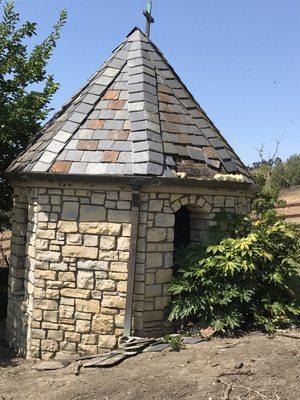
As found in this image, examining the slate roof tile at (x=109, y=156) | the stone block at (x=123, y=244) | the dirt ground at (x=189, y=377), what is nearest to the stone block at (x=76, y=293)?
the stone block at (x=123, y=244)

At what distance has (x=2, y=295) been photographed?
34.5ft

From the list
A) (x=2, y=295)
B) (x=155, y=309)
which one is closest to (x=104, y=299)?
(x=155, y=309)

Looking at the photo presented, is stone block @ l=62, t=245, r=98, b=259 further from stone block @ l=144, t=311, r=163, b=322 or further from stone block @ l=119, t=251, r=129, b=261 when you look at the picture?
stone block @ l=144, t=311, r=163, b=322

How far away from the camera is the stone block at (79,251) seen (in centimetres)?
683

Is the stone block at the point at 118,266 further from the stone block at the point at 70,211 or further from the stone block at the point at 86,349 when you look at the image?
the stone block at the point at 86,349

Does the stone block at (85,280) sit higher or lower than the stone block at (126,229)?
lower

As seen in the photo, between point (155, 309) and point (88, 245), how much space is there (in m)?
1.50

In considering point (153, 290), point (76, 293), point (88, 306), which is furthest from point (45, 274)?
point (153, 290)

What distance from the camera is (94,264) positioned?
683 cm

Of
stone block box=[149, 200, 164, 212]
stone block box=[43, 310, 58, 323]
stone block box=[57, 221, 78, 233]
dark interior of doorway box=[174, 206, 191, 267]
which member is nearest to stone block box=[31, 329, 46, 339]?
stone block box=[43, 310, 58, 323]

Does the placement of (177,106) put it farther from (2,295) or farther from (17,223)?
(2,295)

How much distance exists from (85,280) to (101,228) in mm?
883

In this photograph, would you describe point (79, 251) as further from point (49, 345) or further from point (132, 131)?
point (132, 131)

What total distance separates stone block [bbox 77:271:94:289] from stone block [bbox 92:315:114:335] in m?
0.51
